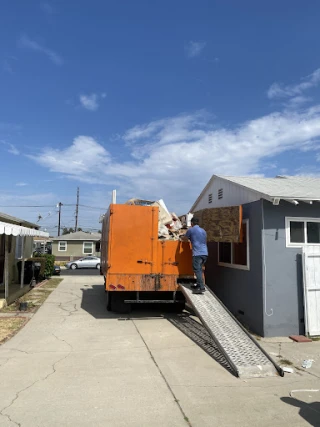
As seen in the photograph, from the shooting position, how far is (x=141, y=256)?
8375mm

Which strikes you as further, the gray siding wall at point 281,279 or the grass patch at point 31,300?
the grass patch at point 31,300

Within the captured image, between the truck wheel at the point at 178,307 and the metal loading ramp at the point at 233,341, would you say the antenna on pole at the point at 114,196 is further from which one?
the truck wheel at the point at 178,307

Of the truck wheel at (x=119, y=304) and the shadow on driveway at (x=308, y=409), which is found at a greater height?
the truck wheel at (x=119, y=304)

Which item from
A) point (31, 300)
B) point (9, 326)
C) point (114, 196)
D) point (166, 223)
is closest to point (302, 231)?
point (166, 223)

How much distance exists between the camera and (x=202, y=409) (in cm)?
391

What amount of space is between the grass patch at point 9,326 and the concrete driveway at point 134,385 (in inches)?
7.5

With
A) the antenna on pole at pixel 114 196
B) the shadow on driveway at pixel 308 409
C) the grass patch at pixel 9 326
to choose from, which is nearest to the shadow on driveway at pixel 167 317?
the shadow on driveway at pixel 308 409

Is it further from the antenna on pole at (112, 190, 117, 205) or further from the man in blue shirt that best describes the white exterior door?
the antenna on pole at (112, 190, 117, 205)

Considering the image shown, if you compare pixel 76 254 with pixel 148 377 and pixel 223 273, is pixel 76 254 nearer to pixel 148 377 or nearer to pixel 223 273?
pixel 223 273

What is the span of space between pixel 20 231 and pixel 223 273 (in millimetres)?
6477

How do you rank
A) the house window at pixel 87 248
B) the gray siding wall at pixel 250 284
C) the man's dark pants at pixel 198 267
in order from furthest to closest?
1. the house window at pixel 87 248
2. the man's dark pants at pixel 198 267
3. the gray siding wall at pixel 250 284

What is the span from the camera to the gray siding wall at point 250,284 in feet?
24.4

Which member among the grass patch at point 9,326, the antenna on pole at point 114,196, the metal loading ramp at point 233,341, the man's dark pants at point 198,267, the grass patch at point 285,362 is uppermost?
the antenna on pole at point 114,196

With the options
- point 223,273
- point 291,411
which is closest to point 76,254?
point 223,273
